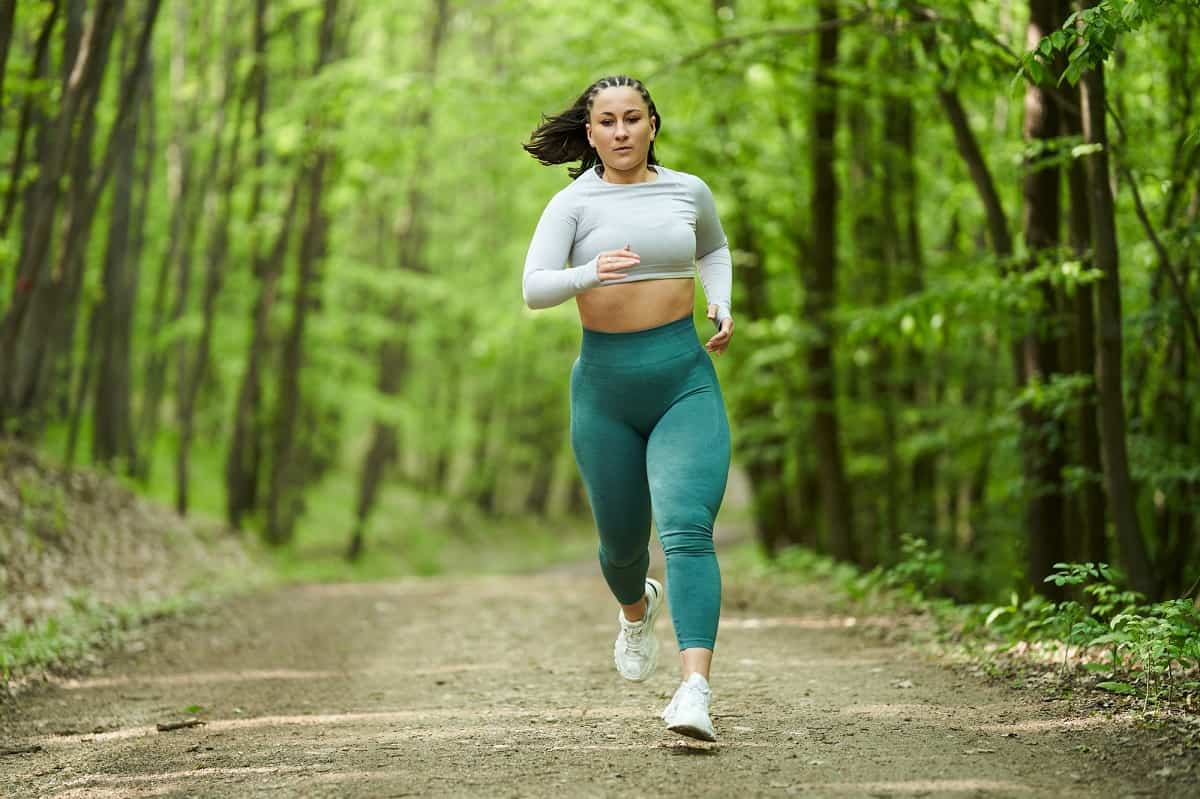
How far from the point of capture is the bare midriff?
4.05 m

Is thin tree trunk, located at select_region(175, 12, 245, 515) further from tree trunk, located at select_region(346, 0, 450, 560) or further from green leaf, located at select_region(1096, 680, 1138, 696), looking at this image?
green leaf, located at select_region(1096, 680, 1138, 696)

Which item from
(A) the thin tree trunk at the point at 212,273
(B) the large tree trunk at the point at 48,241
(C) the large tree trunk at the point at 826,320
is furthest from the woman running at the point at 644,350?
(A) the thin tree trunk at the point at 212,273

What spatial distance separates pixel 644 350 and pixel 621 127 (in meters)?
0.79

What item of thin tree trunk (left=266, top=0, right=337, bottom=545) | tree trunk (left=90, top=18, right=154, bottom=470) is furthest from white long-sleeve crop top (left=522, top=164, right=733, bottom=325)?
thin tree trunk (left=266, top=0, right=337, bottom=545)

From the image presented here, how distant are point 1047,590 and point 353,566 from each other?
13.0m

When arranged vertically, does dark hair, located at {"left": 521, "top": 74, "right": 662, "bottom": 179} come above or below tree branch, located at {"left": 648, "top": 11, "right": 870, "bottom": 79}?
below

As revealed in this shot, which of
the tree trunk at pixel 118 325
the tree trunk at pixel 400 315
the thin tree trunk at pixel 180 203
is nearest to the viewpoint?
the tree trunk at pixel 118 325

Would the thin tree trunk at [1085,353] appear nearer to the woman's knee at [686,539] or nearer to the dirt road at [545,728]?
the dirt road at [545,728]

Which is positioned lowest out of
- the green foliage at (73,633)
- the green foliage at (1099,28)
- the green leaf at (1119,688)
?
the green foliage at (73,633)

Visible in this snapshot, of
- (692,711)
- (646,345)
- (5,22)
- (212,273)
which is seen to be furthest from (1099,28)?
(212,273)

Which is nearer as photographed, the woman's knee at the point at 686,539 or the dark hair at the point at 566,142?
the woman's knee at the point at 686,539

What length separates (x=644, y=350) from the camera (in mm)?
4066

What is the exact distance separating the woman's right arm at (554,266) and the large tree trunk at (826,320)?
7.48 m

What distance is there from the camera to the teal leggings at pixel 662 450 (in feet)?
12.9
